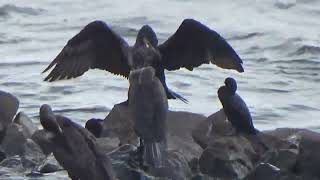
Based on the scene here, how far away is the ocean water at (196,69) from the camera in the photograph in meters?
17.0

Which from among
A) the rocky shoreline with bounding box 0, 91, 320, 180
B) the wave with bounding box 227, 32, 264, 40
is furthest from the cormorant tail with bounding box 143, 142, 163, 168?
the wave with bounding box 227, 32, 264, 40

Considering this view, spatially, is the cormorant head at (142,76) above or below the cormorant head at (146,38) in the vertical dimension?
below

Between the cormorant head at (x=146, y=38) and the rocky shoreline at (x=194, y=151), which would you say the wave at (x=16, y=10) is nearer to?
the rocky shoreline at (x=194, y=151)

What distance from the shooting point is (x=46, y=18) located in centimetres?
2295

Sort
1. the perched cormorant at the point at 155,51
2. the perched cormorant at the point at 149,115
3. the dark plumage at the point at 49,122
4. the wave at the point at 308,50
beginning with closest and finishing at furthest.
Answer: the dark plumage at the point at 49,122 < the perched cormorant at the point at 149,115 < the perched cormorant at the point at 155,51 < the wave at the point at 308,50

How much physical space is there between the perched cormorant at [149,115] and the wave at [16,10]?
1010cm

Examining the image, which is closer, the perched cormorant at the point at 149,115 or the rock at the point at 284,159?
the perched cormorant at the point at 149,115

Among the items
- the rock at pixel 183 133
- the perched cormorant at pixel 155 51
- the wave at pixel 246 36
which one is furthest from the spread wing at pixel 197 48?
the wave at pixel 246 36

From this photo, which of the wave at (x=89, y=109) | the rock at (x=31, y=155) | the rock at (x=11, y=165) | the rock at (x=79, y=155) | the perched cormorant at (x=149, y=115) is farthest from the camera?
the wave at (x=89, y=109)

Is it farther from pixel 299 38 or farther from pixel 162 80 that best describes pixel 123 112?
pixel 299 38

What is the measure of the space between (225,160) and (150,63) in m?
1.30

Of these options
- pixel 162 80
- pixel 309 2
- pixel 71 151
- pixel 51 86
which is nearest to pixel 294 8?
pixel 309 2

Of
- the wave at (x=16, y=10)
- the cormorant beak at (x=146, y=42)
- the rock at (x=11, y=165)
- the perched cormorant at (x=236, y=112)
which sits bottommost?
the wave at (x=16, y=10)

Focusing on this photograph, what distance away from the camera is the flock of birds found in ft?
43.2
